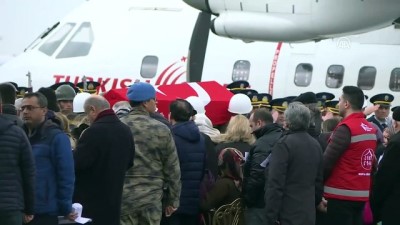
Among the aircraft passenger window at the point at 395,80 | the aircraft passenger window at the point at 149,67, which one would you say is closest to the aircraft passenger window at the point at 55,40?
the aircraft passenger window at the point at 149,67

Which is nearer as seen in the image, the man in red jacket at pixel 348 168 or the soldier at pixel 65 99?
the man in red jacket at pixel 348 168

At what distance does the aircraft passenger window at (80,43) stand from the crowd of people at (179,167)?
8859mm

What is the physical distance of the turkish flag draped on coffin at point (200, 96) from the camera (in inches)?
498

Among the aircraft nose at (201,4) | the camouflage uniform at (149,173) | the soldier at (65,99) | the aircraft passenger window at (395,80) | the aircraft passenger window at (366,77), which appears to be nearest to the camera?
the camouflage uniform at (149,173)

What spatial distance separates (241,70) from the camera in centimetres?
1819

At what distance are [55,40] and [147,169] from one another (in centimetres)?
1116

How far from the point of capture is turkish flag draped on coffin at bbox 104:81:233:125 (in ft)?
41.5

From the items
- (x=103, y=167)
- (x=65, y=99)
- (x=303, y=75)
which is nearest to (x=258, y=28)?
(x=303, y=75)

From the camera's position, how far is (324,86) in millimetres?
17844

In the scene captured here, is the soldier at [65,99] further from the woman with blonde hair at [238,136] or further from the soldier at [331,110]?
the soldier at [331,110]

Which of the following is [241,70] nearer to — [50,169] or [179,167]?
[179,167]

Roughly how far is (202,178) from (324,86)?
8387 mm

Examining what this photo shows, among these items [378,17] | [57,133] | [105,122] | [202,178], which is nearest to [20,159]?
[57,133]

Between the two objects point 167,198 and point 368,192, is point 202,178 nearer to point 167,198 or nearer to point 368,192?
point 167,198
